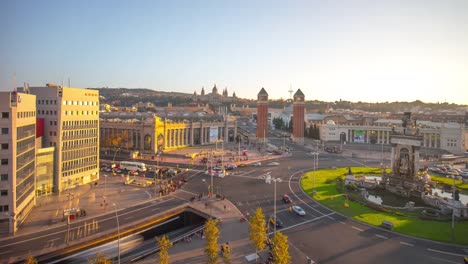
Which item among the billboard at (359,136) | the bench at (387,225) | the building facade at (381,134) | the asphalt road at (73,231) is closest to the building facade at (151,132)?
the asphalt road at (73,231)

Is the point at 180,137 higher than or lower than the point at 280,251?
higher

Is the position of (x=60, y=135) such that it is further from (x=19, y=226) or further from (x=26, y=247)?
(x=26, y=247)

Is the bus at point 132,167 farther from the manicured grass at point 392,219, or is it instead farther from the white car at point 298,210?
the white car at point 298,210

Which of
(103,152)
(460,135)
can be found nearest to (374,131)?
(460,135)

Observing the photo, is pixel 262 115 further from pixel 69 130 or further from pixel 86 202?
pixel 86 202

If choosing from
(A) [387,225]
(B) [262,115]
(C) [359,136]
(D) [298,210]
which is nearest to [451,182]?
(A) [387,225]

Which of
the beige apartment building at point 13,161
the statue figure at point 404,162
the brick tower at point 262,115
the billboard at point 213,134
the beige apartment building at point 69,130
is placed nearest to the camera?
the beige apartment building at point 13,161

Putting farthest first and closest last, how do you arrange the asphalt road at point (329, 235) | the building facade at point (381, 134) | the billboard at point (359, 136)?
the billboard at point (359, 136) < the building facade at point (381, 134) < the asphalt road at point (329, 235)
